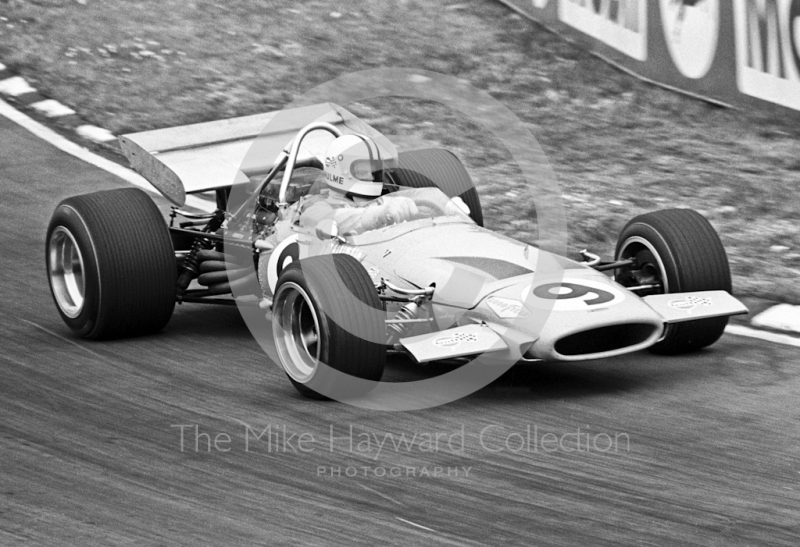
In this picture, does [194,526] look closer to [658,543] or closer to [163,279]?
[658,543]

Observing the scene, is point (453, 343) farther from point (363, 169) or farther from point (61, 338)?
point (61, 338)

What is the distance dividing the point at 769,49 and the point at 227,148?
5578mm

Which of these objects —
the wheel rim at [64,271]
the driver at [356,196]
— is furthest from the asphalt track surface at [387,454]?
the driver at [356,196]

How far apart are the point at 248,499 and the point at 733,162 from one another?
7913 mm

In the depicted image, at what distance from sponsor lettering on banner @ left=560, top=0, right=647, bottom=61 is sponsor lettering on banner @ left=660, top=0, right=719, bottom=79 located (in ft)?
1.35

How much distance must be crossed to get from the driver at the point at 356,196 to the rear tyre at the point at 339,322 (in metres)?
0.88

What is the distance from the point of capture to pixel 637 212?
11.0m

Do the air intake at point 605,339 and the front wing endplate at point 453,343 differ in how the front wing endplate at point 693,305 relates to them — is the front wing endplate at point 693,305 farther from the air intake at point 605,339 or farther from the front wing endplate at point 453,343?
the front wing endplate at point 453,343

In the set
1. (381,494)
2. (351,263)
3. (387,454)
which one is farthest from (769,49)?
(381,494)

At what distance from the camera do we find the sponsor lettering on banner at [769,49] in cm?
1151

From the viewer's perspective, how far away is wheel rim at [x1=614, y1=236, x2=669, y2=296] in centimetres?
754

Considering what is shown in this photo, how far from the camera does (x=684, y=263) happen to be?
743 cm

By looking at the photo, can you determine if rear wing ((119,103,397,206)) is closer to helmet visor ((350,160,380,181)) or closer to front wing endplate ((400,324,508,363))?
helmet visor ((350,160,380,181))

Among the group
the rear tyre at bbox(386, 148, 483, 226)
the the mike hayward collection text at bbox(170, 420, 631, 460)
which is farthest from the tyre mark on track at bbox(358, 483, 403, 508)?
the rear tyre at bbox(386, 148, 483, 226)
